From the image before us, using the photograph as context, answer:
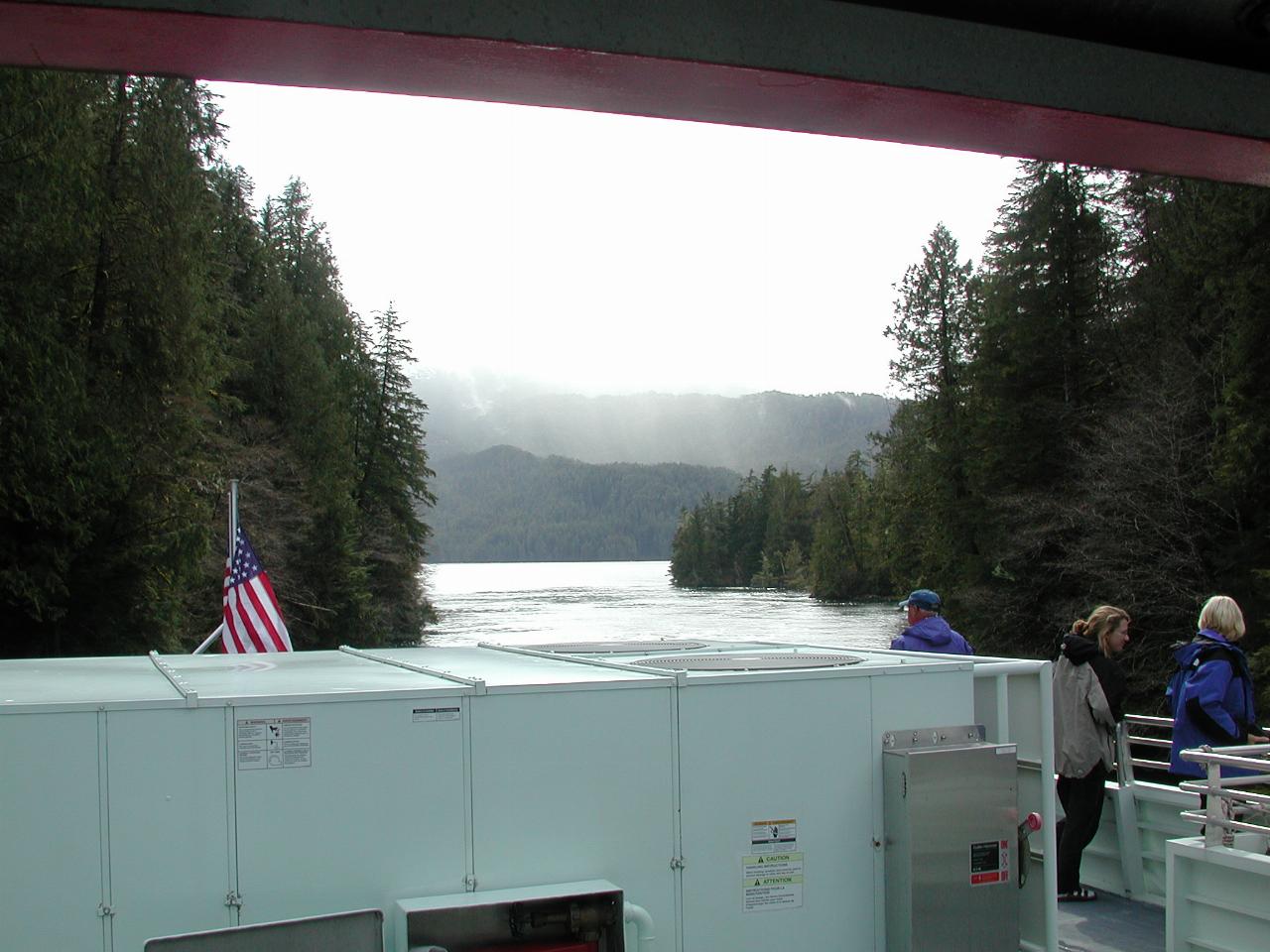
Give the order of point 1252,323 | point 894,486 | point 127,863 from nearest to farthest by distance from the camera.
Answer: point 127,863, point 1252,323, point 894,486

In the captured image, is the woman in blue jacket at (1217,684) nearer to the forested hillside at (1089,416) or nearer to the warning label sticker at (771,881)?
the warning label sticker at (771,881)

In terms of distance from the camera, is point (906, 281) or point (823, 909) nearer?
point (823, 909)

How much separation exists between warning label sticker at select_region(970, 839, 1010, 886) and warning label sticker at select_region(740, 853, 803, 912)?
0.80 m

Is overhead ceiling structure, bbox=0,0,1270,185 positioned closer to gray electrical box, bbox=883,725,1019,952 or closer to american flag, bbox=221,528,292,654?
gray electrical box, bbox=883,725,1019,952

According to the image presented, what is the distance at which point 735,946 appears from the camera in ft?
18.4

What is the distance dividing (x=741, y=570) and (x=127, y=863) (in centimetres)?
12921

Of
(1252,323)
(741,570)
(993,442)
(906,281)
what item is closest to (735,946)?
(1252,323)

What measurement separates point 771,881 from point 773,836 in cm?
20

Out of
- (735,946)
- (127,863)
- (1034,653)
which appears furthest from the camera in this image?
(1034,653)

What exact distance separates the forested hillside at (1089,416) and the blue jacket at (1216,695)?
21278 mm

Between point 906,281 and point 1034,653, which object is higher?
point 906,281

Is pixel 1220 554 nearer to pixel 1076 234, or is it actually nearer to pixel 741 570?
pixel 1076 234

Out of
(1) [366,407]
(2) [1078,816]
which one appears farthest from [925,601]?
(1) [366,407]

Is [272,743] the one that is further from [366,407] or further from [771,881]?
[366,407]
